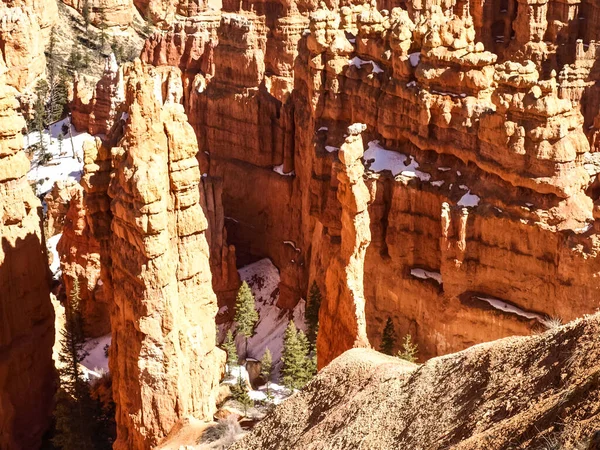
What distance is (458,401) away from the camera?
51.1 feet

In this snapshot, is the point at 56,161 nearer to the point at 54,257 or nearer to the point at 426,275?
the point at 54,257

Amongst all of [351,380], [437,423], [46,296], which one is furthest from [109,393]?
[437,423]

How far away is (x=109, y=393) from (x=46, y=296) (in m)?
4.36

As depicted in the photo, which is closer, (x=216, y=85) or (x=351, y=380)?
(x=351, y=380)

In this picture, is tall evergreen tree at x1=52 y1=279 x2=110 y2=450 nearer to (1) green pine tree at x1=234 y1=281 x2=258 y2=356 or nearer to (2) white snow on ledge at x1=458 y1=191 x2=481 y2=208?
(1) green pine tree at x1=234 y1=281 x2=258 y2=356

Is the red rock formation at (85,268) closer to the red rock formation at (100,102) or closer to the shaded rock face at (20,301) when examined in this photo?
the shaded rock face at (20,301)

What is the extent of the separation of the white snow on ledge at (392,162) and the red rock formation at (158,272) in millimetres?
11176

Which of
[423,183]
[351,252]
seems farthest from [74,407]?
[423,183]

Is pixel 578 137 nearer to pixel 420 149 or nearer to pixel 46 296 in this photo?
pixel 420 149

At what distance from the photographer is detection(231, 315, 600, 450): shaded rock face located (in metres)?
11.9

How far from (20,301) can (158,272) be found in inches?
385

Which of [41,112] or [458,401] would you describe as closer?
[458,401]

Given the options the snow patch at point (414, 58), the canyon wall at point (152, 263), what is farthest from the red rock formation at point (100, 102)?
the canyon wall at point (152, 263)

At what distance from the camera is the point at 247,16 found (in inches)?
2277
